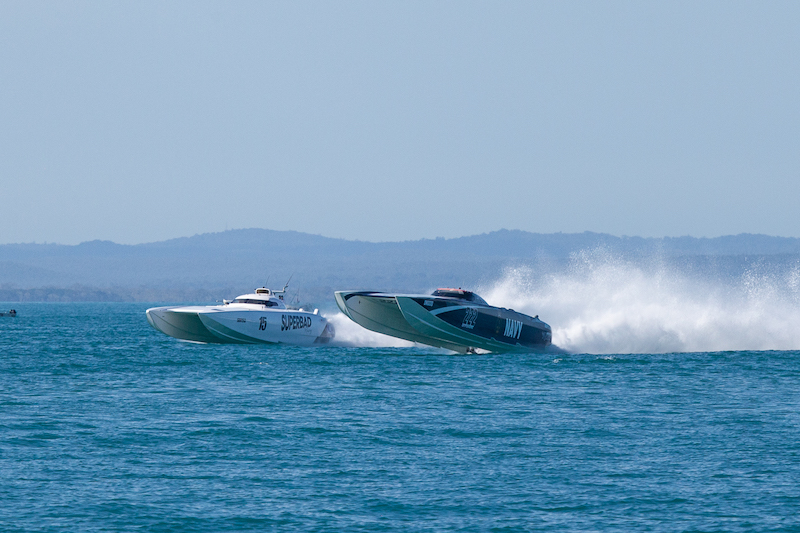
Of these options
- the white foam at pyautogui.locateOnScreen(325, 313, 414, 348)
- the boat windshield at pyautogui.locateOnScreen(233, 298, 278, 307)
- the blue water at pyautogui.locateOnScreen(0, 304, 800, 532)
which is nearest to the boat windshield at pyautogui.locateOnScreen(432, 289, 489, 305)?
the blue water at pyautogui.locateOnScreen(0, 304, 800, 532)

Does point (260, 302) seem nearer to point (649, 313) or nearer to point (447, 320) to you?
point (447, 320)

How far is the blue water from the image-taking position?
16.3 meters

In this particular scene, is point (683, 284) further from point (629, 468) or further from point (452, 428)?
point (629, 468)

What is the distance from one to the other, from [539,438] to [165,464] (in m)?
8.76

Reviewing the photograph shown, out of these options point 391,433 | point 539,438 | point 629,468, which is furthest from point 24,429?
point 629,468

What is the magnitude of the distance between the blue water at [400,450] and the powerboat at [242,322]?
36.4 feet

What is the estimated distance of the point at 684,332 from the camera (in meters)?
53.8

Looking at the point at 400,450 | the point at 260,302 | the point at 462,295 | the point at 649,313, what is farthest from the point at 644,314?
the point at 400,450

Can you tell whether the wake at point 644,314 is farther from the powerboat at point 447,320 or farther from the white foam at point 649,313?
the powerboat at point 447,320

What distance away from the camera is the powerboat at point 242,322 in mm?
51250

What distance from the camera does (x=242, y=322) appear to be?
51.5 m

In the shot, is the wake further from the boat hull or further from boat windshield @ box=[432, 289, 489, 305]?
boat windshield @ box=[432, 289, 489, 305]

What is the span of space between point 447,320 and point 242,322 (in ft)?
43.6

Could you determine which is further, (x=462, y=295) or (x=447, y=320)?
(x=462, y=295)
